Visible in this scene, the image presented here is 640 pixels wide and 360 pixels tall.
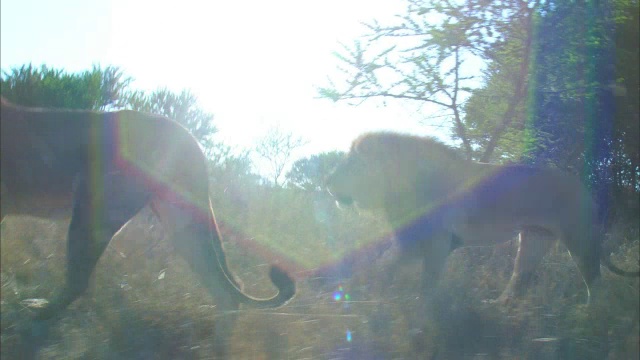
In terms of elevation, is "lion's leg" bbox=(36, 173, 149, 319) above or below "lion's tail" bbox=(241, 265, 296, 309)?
above

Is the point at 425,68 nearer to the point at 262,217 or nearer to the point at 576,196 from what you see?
the point at 576,196

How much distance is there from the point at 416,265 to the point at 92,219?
3.97 metres

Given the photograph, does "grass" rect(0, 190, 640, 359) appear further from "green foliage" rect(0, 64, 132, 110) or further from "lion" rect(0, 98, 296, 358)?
"green foliage" rect(0, 64, 132, 110)

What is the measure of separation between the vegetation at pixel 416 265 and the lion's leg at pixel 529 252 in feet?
0.59

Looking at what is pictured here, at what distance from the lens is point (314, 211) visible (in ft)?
43.0

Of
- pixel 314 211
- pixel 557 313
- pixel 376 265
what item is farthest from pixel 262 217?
pixel 557 313

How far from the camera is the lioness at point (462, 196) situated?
28.3ft

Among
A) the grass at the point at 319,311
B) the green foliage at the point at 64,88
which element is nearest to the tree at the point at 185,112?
the green foliage at the point at 64,88

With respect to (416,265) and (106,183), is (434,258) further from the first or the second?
(106,183)

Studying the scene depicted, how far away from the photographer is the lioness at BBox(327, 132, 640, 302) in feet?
28.3

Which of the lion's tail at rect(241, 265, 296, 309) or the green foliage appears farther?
the green foliage

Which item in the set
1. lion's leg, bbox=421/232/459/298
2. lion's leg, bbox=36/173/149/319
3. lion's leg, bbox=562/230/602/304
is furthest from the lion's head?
lion's leg, bbox=36/173/149/319

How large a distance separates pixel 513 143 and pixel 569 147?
1183 mm

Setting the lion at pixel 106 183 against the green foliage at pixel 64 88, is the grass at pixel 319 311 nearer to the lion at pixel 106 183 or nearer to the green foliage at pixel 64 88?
the lion at pixel 106 183
